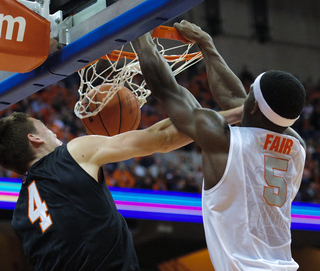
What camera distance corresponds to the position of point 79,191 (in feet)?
7.02

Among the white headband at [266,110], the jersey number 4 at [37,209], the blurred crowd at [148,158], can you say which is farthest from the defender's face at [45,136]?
the blurred crowd at [148,158]

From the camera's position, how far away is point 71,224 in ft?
6.95

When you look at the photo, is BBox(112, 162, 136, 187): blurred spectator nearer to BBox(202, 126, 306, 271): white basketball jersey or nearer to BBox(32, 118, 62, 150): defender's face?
BBox(32, 118, 62, 150): defender's face

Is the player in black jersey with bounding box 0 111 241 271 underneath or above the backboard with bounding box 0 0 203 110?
underneath

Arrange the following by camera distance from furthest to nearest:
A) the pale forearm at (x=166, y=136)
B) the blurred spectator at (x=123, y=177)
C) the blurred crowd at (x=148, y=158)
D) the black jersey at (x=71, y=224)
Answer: the blurred crowd at (x=148, y=158), the blurred spectator at (x=123, y=177), the pale forearm at (x=166, y=136), the black jersey at (x=71, y=224)

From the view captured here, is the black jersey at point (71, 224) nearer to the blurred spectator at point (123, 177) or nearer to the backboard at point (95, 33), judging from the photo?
the backboard at point (95, 33)

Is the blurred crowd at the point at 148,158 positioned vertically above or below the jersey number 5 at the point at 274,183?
below

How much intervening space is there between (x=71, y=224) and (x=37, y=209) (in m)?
0.24

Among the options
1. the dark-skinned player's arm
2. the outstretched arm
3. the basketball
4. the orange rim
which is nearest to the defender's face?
the basketball

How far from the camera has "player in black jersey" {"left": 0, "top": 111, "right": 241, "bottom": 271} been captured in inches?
83.0

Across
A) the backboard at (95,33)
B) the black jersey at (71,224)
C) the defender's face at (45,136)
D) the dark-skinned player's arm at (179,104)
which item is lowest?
the black jersey at (71,224)

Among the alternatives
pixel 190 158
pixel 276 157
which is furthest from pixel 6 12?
pixel 190 158

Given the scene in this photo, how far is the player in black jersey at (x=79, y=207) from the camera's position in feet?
6.91

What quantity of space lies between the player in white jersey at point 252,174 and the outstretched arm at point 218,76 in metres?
0.58
